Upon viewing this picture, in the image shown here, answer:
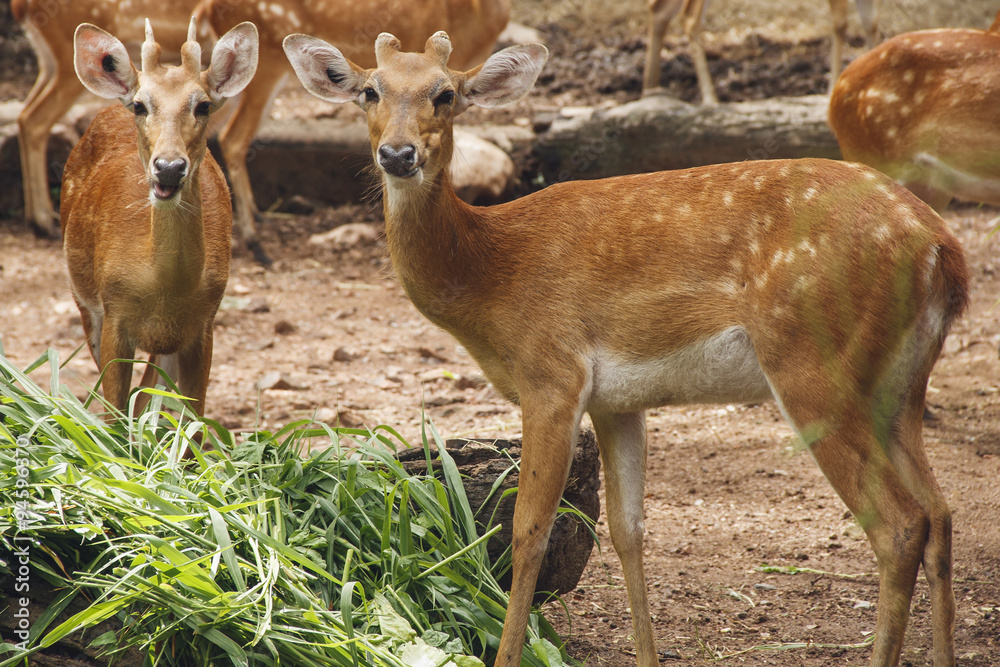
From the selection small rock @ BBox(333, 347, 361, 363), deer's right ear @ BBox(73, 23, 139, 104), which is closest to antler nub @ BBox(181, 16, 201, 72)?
deer's right ear @ BBox(73, 23, 139, 104)

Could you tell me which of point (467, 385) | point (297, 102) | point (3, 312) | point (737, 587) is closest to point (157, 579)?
point (737, 587)

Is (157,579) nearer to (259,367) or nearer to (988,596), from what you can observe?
(988,596)

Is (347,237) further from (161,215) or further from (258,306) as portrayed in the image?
(161,215)

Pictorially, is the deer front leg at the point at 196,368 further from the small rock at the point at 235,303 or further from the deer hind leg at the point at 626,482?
the small rock at the point at 235,303

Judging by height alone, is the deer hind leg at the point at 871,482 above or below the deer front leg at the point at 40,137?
above

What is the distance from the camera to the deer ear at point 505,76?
3324 mm

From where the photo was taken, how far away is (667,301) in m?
3.01

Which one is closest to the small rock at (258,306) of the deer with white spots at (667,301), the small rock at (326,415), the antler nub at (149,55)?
the small rock at (326,415)

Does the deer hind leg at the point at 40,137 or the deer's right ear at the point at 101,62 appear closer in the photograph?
the deer's right ear at the point at 101,62

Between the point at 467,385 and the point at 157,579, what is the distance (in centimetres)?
362

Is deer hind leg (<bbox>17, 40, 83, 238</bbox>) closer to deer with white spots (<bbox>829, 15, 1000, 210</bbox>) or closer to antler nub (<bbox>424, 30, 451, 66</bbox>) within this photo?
antler nub (<bbox>424, 30, 451, 66</bbox>)

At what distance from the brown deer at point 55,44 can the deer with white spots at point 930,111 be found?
5.99 meters

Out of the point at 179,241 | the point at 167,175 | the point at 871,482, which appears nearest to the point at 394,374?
the point at 179,241

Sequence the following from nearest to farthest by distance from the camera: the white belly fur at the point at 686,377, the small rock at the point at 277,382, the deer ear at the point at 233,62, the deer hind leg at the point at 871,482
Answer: the deer hind leg at the point at 871,482 < the white belly fur at the point at 686,377 < the deer ear at the point at 233,62 < the small rock at the point at 277,382
